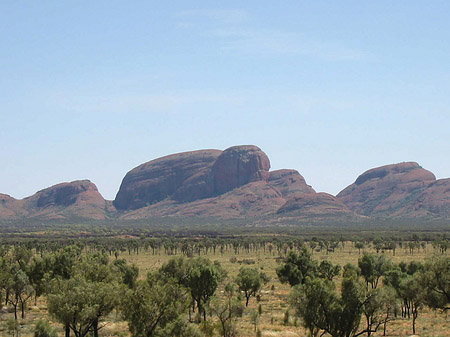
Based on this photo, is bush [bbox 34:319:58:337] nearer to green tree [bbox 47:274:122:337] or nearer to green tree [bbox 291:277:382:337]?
green tree [bbox 47:274:122:337]

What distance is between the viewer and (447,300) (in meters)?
41.2

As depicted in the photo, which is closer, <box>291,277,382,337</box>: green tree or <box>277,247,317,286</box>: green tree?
<box>291,277,382,337</box>: green tree

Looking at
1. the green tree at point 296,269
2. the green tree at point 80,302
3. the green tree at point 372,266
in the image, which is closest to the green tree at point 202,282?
the green tree at point 80,302

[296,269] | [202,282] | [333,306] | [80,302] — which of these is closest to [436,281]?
[333,306]

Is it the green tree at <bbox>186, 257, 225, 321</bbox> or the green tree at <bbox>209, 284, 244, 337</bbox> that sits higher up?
the green tree at <bbox>186, 257, 225, 321</bbox>

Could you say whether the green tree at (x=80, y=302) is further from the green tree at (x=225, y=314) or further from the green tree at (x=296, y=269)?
the green tree at (x=296, y=269)

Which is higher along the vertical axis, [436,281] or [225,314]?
[436,281]

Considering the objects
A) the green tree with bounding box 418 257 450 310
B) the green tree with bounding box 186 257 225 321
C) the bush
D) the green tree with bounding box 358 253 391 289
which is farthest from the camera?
the green tree with bounding box 358 253 391 289

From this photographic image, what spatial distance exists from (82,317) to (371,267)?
43.3m

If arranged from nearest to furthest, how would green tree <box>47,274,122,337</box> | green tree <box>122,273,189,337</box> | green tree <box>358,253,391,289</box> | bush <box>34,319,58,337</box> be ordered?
green tree <box>122,273,189,337</box> < green tree <box>47,274,122,337</box> < bush <box>34,319,58,337</box> < green tree <box>358,253,391,289</box>

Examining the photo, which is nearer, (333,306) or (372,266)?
(333,306)

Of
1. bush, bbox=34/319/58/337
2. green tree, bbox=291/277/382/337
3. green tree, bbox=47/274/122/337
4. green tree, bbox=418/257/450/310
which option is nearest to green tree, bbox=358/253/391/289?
green tree, bbox=418/257/450/310

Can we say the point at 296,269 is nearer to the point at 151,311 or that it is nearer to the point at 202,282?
the point at 202,282

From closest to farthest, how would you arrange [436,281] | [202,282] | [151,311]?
[151,311]
[436,281]
[202,282]
